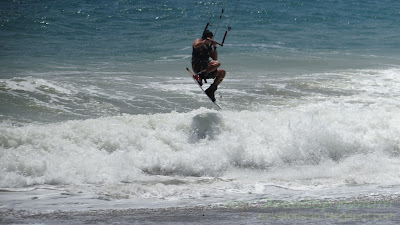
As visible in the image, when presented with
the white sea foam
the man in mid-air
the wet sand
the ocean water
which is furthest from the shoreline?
the man in mid-air

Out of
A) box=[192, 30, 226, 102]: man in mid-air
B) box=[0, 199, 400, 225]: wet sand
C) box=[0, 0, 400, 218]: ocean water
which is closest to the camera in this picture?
box=[0, 199, 400, 225]: wet sand

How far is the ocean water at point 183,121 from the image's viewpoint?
833 centimetres

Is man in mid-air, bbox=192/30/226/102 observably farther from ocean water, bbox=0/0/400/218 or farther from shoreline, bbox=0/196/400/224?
shoreline, bbox=0/196/400/224

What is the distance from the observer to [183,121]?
35.9ft

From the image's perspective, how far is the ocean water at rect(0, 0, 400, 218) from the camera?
8328 millimetres

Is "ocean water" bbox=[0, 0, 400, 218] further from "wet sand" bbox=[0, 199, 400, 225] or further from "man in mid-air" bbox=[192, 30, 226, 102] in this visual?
"man in mid-air" bbox=[192, 30, 226, 102]

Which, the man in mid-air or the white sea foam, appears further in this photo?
the man in mid-air

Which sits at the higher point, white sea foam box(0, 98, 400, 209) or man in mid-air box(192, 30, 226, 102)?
man in mid-air box(192, 30, 226, 102)

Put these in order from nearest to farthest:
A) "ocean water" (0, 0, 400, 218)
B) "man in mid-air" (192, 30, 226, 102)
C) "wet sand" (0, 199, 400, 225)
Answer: "wet sand" (0, 199, 400, 225), "ocean water" (0, 0, 400, 218), "man in mid-air" (192, 30, 226, 102)

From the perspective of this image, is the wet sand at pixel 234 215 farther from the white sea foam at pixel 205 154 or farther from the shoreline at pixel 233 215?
the white sea foam at pixel 205 154

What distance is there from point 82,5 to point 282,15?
12200mm

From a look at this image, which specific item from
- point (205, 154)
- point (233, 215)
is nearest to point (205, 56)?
point (205, 154)

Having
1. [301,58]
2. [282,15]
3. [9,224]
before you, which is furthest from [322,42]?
[9,224]

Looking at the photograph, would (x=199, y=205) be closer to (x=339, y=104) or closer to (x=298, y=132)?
(x=298, y=132)
